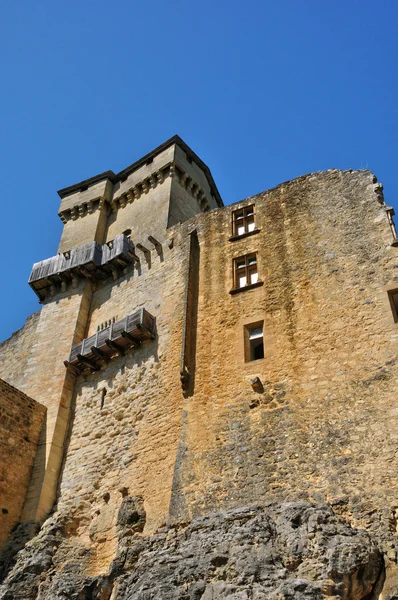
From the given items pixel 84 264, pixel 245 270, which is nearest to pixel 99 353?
pixel 84 264

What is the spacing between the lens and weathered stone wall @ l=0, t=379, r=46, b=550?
15.2 metres

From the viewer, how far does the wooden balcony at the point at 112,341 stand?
53.6 ft

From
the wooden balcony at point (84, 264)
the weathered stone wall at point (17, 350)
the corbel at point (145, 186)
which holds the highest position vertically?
the corbel at point (145, 186)

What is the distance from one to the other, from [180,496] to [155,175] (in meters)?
12.3

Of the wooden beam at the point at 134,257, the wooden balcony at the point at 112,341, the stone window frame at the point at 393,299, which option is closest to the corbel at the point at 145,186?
the wooden beam at the point at 134,257

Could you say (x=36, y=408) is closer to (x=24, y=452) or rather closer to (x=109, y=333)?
(x=24, y=452)

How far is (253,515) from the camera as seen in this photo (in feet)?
37.0

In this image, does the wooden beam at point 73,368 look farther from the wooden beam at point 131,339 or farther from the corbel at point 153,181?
the corbel at point 153,181

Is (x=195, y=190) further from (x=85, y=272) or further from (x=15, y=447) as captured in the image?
(x=15, y=447)

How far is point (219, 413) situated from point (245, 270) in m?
3.96

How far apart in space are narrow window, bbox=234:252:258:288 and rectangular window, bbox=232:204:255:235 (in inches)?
34.9

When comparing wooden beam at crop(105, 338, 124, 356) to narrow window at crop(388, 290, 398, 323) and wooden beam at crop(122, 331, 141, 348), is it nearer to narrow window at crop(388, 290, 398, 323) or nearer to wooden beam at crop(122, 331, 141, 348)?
wooden beam at crop(122, 331, 141, 348)

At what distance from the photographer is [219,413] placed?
13289 millimetres

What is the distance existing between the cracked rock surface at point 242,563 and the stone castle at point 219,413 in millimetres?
31
